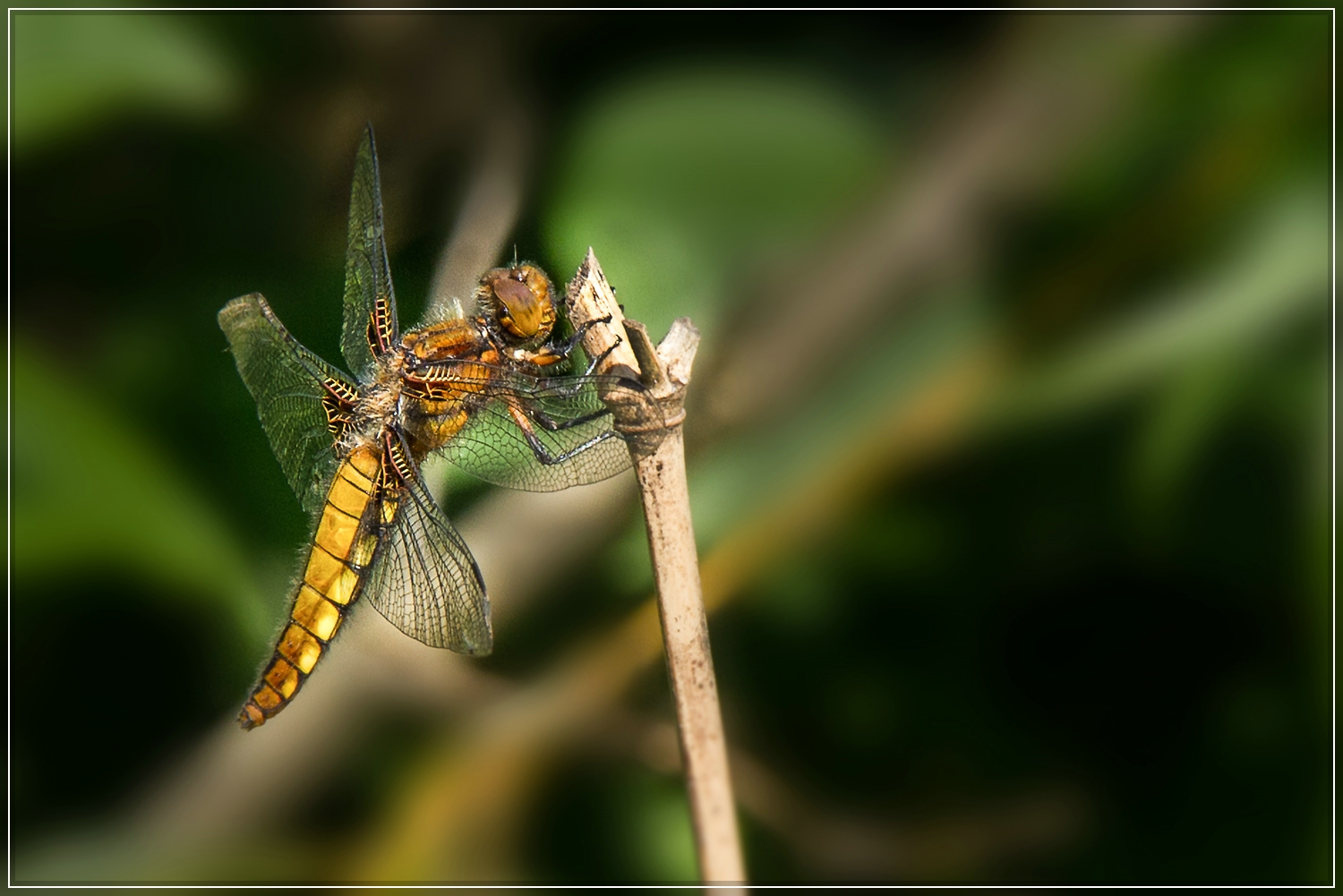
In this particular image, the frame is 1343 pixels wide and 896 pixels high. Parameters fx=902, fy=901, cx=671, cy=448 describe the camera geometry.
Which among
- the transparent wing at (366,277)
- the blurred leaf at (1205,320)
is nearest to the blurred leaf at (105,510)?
the transparent wing at (366,277)

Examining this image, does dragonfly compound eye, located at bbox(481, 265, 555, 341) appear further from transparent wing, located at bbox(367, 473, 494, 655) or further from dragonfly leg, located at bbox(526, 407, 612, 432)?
transparent wing, located at bbox(367, 473, 494, 655)

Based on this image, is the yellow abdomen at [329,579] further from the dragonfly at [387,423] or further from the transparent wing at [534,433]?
the transparent wing at [534,433]

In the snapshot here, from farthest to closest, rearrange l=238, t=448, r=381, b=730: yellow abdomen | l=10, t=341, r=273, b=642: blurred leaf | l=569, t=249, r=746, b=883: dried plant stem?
l=10, t=341, r=273, b=642: blurred leaf
l=238, t=448, r=381, b=730: yellow abdomen
l=569, t=249, r=746, b=883: dried plant stem

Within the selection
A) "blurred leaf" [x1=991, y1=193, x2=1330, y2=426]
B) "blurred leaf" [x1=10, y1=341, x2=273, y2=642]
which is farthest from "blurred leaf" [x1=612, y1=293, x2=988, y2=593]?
"blurred leaf" [x1=10, y1=341, x2=273, y2=642]

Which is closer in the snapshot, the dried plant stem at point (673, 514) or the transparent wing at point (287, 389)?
the dried plant stem at point (673, 514)

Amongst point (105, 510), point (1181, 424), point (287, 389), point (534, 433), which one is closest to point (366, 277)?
point (287, 389)

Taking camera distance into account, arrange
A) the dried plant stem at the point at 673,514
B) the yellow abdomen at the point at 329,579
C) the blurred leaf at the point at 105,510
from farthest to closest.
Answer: the blurred leaf at the point at 105,510 → the yellow abdomen at the point at 329,579 → the dried plant stem at the point at 673,514

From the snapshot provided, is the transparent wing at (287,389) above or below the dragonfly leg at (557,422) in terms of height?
above

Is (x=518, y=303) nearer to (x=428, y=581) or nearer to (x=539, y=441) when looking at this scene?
(x=539, y=441)
